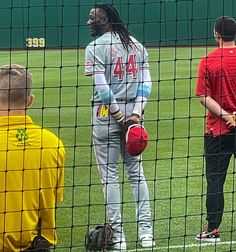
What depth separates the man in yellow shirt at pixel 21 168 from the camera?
3.69 metres

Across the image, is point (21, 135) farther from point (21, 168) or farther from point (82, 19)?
point (82, 19)

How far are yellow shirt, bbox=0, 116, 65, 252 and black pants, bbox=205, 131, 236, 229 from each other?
7.56ft

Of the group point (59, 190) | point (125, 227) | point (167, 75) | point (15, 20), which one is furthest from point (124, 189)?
point (15, 20)

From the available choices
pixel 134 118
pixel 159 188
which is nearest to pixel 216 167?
pixel 134 118

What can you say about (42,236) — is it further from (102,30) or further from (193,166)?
(193,166)

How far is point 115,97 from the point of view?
5.60 m

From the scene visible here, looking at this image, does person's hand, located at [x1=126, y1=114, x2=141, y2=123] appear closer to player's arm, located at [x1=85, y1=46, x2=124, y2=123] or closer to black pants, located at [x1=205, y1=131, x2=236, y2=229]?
player's arm, located at [x1=85, y1=46, x2=124, y2=123]

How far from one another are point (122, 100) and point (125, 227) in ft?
4.00

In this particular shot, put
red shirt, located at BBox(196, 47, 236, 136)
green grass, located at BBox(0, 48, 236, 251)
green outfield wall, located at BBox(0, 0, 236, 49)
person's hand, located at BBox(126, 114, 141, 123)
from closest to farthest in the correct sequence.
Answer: person's hand, located at BBox(126, 114, 141, 123) < red shirt, located at BBox(196, 47, 236, 136) < green grass, located at BBox(0, 48, 236, 251) < green outfield wall, located at BBox(0, 0, 236, 49)

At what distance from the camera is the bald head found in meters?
3.68

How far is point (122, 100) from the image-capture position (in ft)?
18.6

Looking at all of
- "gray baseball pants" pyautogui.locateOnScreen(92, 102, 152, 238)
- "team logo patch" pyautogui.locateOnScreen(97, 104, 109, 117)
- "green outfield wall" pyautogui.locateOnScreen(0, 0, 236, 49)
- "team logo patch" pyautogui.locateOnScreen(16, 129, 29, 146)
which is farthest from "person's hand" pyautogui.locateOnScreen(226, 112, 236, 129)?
"green outfield wall" pyautogui.locateOnScreen(0, 0, 236, 49)

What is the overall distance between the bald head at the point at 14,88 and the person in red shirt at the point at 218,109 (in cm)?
224

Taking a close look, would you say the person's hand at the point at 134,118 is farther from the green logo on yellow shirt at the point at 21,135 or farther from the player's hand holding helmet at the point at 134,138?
the green logo on yellow shirt at the point at 21,135
